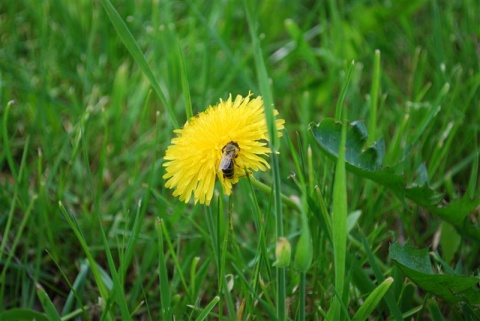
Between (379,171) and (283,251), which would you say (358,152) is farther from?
(283,251)

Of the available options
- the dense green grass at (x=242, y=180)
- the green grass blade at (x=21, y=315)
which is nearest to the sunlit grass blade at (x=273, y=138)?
the dense green grass at (x=242, y=180)

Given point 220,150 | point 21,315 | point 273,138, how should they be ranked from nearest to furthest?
point 273,138, point 220,150, point 21,315

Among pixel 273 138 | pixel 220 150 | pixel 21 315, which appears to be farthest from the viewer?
pixel 21 315

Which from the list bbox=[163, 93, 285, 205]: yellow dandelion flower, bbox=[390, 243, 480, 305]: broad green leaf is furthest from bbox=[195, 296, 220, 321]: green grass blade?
bbox=[390, 243, 480, 305]: broad green leaf

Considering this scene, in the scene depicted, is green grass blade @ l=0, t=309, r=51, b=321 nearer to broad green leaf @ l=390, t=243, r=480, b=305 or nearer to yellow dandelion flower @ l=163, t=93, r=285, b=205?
yellow dandelion flower @ l=163, t=93, r=285, b=205

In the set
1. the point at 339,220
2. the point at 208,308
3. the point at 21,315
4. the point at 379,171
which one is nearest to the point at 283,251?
the point at 339,220

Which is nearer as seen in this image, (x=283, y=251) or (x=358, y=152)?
(x=283, y=251)

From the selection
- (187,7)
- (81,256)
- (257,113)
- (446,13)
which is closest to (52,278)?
(81,256)

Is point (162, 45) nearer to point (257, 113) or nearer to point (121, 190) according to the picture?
point (121, 190)
